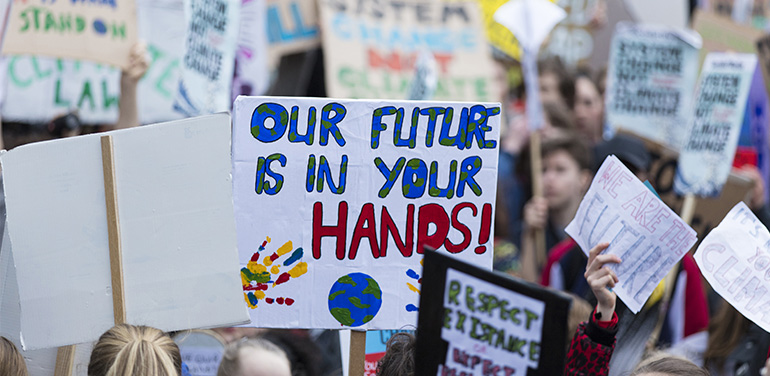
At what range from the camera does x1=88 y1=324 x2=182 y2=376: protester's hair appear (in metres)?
2.92

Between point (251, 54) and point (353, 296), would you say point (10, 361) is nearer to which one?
point (353, 296)

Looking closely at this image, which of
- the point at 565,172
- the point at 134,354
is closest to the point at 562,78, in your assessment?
the point at 565,172

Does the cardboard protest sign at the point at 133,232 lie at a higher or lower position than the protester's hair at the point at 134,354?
higher

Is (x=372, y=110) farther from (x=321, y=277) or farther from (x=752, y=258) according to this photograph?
(x=752, y=258)

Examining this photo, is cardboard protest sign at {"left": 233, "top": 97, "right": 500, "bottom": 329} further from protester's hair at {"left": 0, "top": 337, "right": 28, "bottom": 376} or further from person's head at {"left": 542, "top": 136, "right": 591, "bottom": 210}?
person's head at {"left": 542, "top": 136, "right": 591, "bottom": 210}

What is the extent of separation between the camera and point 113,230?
327 cm

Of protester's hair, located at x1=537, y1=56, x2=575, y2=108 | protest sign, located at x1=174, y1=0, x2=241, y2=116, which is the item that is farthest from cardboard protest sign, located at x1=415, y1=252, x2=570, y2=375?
protester's hair, located at x1=537, y1=56, x2=575, y2=108

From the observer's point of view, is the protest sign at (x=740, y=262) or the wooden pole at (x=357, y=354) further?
the wooden pole at (x=357, y=354)

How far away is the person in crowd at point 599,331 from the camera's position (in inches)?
125

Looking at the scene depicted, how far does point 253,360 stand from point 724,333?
250 centimetres

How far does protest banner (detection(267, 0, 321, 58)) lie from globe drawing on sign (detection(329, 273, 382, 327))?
3.60 metres

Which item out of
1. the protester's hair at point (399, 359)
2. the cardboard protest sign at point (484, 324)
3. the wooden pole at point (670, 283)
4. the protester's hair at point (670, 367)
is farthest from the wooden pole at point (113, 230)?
the wooden pole at point (670, 283)

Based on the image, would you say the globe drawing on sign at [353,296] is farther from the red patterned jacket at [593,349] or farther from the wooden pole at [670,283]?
the wooden pole at [670,283]

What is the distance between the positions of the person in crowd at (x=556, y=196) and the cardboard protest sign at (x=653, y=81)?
0.72 metres
